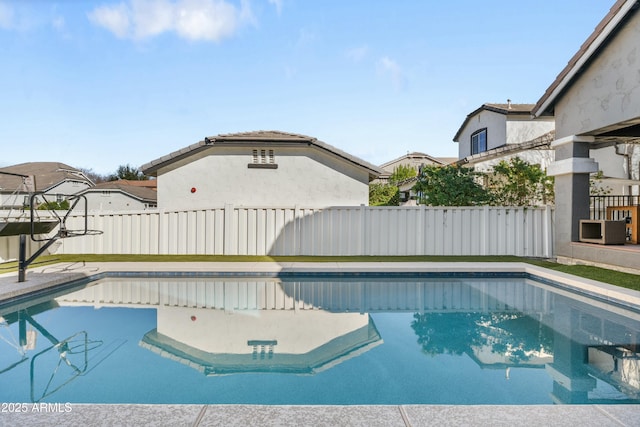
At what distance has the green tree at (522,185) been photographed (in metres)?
11.8

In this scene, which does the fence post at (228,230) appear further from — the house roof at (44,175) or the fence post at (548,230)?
the house roof at (44,175)

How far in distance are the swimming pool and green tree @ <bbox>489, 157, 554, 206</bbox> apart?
4.88m

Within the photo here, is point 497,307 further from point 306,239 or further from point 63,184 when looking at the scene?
point 63,184

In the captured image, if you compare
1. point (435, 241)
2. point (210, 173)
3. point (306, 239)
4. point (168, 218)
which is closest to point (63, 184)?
point (210, 173)

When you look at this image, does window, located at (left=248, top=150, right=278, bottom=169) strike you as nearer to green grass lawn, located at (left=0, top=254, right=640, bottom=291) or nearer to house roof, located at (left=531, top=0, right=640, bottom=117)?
green grass lawn, located at (left=0, top=254, right=640, bottom=291)

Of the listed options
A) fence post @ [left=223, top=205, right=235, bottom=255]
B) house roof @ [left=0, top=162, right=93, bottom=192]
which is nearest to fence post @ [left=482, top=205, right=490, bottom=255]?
fence post @ [left=223, top=205, right=235, bottom=255]

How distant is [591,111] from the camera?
344 inches

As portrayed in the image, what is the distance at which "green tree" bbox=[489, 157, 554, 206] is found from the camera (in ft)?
38.8

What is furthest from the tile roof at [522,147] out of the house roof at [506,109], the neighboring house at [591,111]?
the neighboring house at [591,111]

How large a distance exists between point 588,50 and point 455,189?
4.80 metres

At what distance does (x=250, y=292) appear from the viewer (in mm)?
7453

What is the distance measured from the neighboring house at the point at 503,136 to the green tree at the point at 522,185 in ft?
6.99

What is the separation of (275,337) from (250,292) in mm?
2593

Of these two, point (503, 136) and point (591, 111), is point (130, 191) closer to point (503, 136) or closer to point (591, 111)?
point (503, 136)
